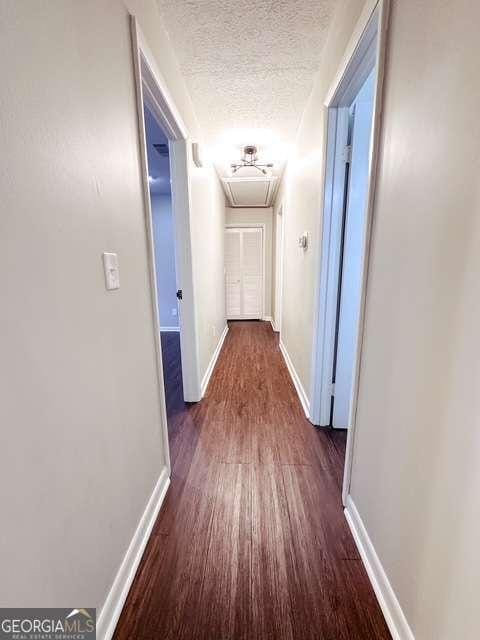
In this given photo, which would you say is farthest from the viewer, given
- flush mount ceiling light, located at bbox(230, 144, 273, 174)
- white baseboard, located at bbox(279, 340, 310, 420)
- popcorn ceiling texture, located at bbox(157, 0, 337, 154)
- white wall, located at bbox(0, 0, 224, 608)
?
flush mount ceiling light, located at bbox(230, 144, 273, 174)

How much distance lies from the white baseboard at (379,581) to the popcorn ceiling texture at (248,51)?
2.39 metres

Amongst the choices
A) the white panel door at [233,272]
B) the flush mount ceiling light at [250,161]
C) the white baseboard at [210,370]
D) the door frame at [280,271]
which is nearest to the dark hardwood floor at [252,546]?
the white baseboard at [210,370]

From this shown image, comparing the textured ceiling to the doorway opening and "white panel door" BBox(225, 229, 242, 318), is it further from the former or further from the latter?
"white panel door" BBox(225, 229, 242, 318)

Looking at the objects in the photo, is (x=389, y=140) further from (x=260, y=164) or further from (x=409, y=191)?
(x=260, y=164)

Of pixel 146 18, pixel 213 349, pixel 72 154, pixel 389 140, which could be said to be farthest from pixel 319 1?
pixel 213 349

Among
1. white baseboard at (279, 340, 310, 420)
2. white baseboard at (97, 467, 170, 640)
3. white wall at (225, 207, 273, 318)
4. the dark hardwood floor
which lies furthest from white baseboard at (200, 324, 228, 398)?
white wall at (225, 207, 273, 318)

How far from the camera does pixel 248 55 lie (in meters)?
1.55

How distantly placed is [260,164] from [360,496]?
134 inches

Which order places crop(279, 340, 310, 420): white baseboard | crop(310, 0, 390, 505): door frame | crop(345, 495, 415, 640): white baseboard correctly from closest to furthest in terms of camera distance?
1. crop(345, 495, 415, 640): white baseboard
2. crop(310, 0, 390, 505): door frame
3. crop(279, 340, 310, 420): white baseboard

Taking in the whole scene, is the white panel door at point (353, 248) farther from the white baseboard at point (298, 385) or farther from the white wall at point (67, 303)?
the white wall at point (67, 303)

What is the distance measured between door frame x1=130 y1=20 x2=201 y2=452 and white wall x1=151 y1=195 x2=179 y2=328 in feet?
8.67

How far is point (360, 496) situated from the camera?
3.82 ft

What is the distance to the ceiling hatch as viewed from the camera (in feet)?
12.3

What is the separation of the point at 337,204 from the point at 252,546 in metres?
1.85
